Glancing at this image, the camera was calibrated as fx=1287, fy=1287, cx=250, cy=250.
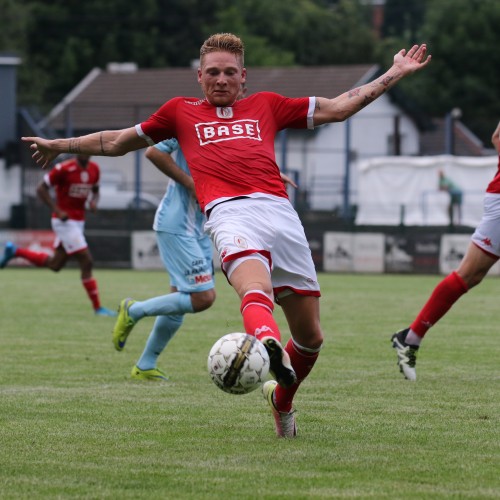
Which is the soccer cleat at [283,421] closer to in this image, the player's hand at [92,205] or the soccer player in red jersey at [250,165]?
the soccer player in red jersey at [250,165]

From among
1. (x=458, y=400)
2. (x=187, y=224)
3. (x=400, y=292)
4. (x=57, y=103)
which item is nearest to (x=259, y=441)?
(x=458, y=400)

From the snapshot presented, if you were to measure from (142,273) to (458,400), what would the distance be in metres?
17.7

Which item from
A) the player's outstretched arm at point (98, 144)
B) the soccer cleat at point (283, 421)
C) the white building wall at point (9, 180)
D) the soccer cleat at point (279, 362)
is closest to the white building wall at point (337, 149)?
the white building wall at point (9, 180)

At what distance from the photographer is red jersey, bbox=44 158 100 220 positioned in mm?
16016

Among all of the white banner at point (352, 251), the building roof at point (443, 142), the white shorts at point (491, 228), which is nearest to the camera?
the white shorts at point (491, 228)

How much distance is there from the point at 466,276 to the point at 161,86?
40730mm

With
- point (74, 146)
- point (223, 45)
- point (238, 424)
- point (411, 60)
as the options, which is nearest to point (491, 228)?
point (411, 60)

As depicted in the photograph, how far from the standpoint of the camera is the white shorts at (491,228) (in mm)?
8758

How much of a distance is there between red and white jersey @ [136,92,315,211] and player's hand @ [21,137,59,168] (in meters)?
0.50

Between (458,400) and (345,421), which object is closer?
(345,421)

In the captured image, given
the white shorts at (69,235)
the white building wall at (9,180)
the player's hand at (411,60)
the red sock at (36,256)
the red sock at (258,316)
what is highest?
the player's hand at (411,60)

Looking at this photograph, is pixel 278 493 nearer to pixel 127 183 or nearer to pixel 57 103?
pixel 127 183

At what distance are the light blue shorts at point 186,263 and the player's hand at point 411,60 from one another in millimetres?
2945

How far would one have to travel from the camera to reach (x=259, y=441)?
20.9 ft
